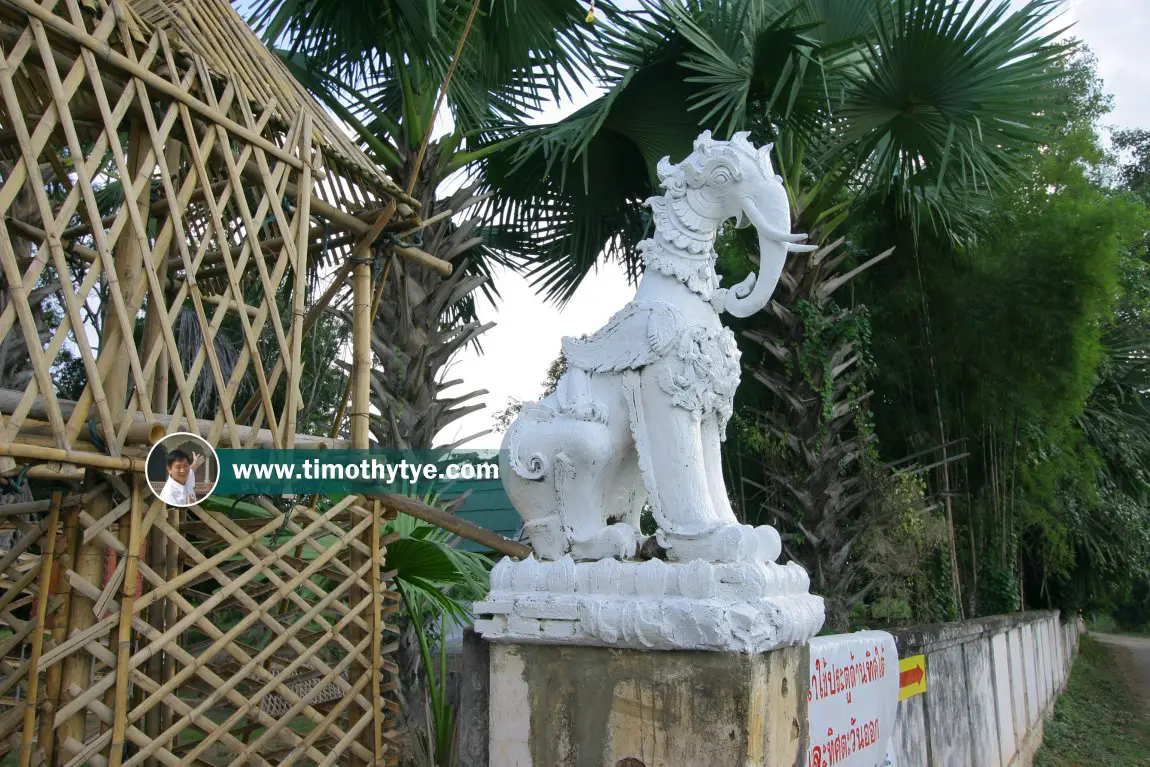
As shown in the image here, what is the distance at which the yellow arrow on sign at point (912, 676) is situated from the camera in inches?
144

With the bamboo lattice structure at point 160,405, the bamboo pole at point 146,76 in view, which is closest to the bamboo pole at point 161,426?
the bamboo lattice structure at point 160,405

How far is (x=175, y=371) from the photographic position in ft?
8.91

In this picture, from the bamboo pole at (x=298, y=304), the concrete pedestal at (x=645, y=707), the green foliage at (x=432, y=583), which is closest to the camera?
the concrete pedestal at (x=645, y=707)

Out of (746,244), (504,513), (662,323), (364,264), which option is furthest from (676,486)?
(504,513)

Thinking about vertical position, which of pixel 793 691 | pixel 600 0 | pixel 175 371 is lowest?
pixel 793 691

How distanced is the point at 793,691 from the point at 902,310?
5548 millimetres

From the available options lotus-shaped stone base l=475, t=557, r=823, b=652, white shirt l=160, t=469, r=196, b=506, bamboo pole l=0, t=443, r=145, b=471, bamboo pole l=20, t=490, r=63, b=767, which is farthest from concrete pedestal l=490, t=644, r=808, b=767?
bamboo pole l=20, t=490, r=63, b=767

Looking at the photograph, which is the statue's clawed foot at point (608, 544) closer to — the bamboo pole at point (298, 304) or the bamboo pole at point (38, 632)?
the bamboo pole at point (298, 304)

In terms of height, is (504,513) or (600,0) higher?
(600,0)

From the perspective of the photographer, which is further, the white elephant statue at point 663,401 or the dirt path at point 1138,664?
the dirt path at point 1138,664

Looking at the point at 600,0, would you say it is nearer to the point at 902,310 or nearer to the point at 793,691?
the point at 902,310

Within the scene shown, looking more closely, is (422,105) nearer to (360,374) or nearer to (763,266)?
(360,374)

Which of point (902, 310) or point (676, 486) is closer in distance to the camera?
point (676, 486)

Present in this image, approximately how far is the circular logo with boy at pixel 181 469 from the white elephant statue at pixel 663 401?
101cm
